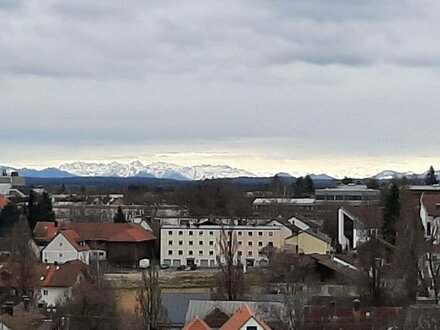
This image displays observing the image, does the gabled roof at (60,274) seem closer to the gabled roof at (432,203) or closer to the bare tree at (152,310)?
the bare tree at (152,310)

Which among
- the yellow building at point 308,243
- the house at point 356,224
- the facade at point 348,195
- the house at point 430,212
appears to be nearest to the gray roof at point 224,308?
the house at point 430,212

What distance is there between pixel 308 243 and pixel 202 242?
6947mm

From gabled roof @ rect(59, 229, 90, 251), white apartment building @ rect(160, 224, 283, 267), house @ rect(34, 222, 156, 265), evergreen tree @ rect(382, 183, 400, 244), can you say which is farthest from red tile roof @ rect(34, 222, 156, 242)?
evergreen tree @ rect(382, 183, 400, 244)

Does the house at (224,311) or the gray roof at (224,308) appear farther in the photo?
the gray roof at (224,308)

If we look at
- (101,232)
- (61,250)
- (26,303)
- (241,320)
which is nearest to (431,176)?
(101,232)

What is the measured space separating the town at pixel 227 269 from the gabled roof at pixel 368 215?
3.1 inches

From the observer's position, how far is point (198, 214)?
244ft

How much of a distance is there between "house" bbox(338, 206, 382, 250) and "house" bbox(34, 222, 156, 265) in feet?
38.1

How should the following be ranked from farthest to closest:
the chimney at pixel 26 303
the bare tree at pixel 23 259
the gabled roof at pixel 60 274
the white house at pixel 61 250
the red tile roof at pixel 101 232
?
1. the red tile roof at pixel 101 232
2. the white house at pixel 61 250
3. the gabled roof at pixel 60 274
4. the bare tree at pixel 23 259
5. the chimney at pixel 26 303

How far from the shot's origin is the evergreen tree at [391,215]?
1877 inches

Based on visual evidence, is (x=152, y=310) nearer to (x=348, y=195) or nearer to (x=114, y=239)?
(x=114, y=239)

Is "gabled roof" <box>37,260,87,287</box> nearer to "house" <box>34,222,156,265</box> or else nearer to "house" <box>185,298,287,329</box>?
"house" <box>185,298,287,329</box>

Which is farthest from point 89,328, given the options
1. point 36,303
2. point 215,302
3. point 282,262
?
point 282,262

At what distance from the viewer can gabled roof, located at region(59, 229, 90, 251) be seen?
52062mm
